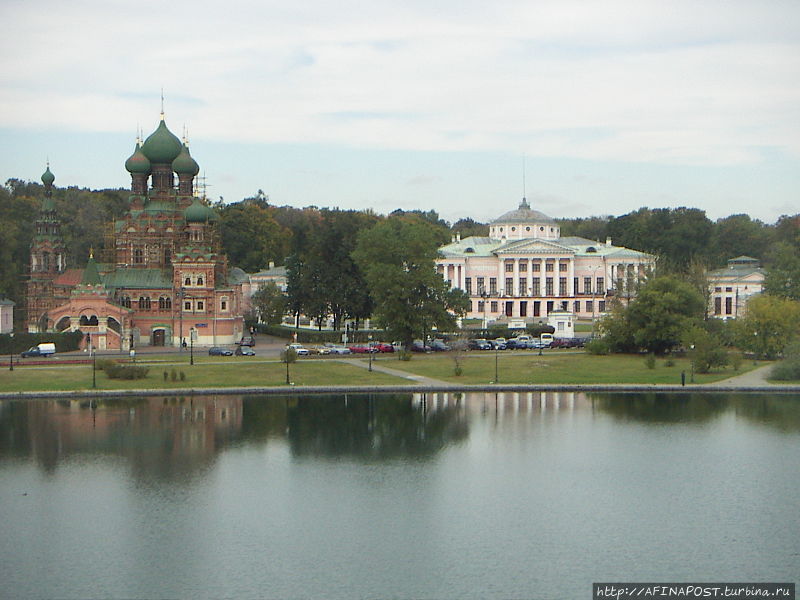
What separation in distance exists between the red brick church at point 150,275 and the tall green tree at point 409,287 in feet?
41.6

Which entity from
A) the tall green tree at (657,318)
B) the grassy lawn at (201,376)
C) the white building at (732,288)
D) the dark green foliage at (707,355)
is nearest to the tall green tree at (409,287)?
the grassy lawn at (201,376)

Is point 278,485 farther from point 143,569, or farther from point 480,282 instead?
point 480,282

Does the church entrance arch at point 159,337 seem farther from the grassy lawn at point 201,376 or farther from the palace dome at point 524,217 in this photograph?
the palace dome at point 524,217

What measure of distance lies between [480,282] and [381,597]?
8385cm

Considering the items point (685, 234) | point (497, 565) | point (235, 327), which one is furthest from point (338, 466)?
point (685, 234)

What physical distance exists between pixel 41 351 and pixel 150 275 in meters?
13.0

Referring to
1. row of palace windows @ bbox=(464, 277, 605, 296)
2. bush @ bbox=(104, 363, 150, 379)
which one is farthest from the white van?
row of palace windows @ bbox=(464, 277, 605, 296)

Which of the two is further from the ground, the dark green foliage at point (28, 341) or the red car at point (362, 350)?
the dark green foliage at point (28, 341)

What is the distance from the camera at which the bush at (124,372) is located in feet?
206

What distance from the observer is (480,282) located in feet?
365

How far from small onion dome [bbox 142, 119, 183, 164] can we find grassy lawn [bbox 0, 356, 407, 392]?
2363cm

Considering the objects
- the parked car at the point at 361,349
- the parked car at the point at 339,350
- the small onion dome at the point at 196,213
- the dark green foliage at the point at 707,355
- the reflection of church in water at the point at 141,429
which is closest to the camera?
the reflection of church in water at the point at 141,429

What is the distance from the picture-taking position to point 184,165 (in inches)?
3462

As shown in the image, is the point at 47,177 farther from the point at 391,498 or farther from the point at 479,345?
the point at 391,498
